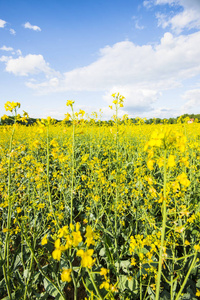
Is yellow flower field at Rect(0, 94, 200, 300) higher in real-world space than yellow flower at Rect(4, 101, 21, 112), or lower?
lower

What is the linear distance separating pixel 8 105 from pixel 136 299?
2394mm

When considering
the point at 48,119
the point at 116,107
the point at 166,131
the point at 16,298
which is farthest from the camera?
the point at 116,107

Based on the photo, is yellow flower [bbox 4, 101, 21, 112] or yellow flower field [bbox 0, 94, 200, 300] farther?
yellow flower [bbox 4, 101, 21, 112]

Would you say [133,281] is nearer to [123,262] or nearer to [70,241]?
[123,262]

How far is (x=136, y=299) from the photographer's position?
5.54 ft

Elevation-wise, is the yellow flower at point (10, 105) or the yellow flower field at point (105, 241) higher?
the yellow flower at point (10, 105)

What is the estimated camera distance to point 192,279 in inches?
76.7

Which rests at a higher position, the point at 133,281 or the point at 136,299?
the point at 133,281

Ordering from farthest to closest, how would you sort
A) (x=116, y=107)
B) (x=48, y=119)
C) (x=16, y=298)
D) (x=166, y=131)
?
(x=116, y=107) < (x=16, y=298) < (x=48, y=119) < (x=166, y=131)

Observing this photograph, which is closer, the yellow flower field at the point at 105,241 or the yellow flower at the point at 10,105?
the yellow flower field at the point at 105,241

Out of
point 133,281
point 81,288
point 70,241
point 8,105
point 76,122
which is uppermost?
point 8,105

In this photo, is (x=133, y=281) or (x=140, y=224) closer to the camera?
(x=133, y=281)

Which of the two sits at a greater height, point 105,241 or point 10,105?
point 10,105

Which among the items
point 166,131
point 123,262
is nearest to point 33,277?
point 123,262
